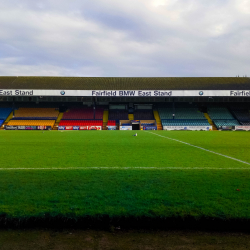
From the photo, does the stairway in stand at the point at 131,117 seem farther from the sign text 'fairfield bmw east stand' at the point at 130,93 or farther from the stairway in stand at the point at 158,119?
the sign text 'fairfield bmw east stand' at the point at 130,93

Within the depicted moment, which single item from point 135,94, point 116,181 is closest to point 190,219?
point 116,181

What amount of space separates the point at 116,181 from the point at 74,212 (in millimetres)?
1970

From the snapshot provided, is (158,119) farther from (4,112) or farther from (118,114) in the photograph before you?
(4,112)

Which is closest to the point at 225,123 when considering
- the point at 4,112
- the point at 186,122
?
the point at 186,122

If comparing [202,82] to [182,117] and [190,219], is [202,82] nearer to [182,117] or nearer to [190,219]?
[182,117]

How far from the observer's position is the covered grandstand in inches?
1583

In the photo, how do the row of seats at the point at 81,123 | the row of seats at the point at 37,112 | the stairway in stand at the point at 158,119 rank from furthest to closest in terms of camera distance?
the row of seats at the point at 37,112 → the row of seats at the point at 81,123 → the stairway in stand at the point at 158,119

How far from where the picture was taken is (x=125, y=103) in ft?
155

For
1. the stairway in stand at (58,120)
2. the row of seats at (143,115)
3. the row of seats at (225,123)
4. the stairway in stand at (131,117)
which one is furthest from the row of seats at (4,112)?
the row of seats at (225,123)

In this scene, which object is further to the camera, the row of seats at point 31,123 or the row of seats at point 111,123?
the row of seats at point 111,123

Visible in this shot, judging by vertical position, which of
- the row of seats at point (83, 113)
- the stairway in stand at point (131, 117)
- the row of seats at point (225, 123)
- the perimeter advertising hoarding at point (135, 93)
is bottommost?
the row of seats at point (225, 123)

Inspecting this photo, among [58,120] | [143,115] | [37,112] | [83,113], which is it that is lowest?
[58,120]

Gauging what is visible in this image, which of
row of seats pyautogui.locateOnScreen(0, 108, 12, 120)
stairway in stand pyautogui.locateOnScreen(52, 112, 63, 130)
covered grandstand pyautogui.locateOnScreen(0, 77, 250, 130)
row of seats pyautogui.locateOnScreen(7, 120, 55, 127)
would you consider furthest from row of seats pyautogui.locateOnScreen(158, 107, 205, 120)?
row of seats pyautogui.locateOnScreen(0, 108, 12, 120)

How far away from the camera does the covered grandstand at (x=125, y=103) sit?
132ft
